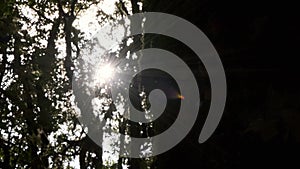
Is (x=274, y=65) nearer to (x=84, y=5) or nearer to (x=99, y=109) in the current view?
(x=99, y=109)

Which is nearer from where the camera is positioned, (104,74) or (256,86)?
(256,86)

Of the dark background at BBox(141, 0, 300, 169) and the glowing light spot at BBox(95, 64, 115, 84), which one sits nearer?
the dark background at BBox(141, 0, 300, 169)

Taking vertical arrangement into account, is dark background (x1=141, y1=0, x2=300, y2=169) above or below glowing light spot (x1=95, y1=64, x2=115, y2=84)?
below

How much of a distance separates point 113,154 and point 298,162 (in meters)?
24.0

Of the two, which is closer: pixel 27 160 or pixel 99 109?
pixel 27 160

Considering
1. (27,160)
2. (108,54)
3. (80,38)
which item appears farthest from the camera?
(108,54)

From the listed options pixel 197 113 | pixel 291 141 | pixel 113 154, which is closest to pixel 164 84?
pixel 197 113

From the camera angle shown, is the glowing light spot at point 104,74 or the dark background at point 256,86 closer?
the dark background at point 256,86

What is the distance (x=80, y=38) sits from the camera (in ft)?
66.9

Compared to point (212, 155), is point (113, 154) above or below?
above

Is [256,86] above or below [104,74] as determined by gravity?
below

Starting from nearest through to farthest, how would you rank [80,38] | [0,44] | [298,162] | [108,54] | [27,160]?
[298,162] < [0,44] < [27,160] < [80,38] < [108,54]

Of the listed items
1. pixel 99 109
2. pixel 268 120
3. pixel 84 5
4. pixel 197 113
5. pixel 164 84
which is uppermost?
pixel 84 5

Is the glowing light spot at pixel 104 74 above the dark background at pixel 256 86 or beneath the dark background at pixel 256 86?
above
